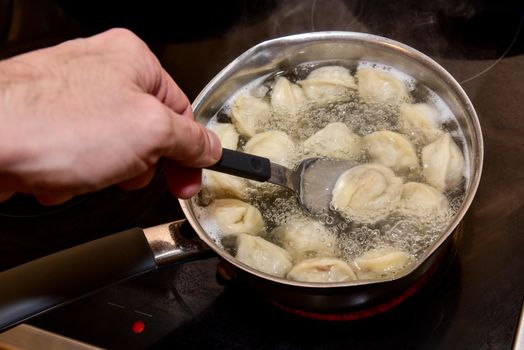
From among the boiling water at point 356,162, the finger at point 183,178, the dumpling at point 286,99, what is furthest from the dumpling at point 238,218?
the dumpling at point 286,99

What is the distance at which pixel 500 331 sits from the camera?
0.92 metres

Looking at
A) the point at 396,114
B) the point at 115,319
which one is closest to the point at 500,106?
the point at 396,114

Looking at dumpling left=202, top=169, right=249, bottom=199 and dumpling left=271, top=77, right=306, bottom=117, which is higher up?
dumpling left=271, top=77, right=306, bottom=117

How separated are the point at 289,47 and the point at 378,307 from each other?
1.64ft

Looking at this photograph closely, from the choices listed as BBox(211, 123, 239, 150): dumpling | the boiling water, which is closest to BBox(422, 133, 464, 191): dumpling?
the boiling water

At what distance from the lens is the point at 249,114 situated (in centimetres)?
107

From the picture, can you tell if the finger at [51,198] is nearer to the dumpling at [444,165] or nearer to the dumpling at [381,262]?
the dumpling at [381,262]

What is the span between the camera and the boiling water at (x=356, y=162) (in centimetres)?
90

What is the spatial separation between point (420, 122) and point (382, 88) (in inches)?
3.8

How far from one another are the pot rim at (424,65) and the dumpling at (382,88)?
0.05 metres

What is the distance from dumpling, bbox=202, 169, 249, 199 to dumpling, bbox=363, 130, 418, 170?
9.1 inches

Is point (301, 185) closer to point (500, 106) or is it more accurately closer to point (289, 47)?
point (289, 47)

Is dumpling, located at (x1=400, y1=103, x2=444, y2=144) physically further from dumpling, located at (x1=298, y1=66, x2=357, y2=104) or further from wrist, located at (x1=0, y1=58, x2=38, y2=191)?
wrist, located at (x1=0, y1=58, x2=38, y2=191)

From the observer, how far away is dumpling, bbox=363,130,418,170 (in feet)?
3.17
